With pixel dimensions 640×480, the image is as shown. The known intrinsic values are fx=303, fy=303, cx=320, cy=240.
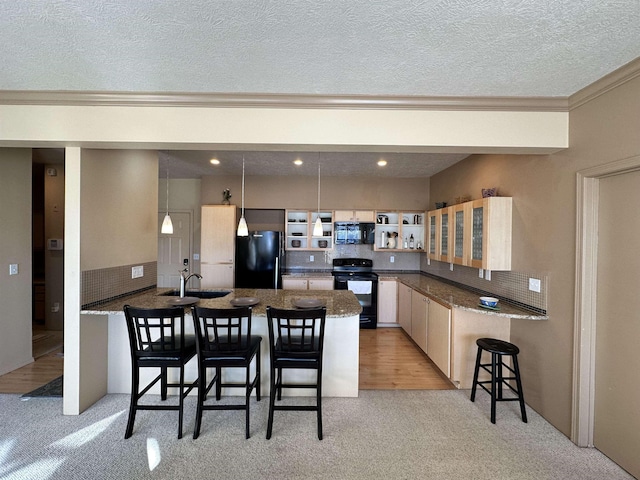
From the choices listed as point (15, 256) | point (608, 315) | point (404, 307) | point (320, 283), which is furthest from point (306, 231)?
point (608, 315)

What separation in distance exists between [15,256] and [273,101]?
3507mm

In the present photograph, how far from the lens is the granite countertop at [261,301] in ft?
8.57

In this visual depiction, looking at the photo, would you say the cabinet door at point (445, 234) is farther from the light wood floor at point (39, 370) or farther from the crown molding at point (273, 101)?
the light wood floor at point (39, 370)

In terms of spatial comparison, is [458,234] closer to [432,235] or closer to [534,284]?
[432,235]

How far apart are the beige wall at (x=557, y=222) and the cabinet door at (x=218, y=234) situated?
403cm

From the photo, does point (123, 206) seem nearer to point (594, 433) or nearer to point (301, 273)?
point (301, 273)

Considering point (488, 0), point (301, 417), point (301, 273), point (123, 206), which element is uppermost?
point (488, 0)

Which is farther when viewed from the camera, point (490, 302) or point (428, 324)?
point (428, 324)

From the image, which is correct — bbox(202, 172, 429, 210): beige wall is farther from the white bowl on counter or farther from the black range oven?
the white bowl on counter

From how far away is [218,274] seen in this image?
517 cm

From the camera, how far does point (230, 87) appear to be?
2.21 meters

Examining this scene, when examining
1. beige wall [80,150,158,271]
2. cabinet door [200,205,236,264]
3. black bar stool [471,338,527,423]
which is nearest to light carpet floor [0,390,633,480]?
black bar stool [471,338,527,423]

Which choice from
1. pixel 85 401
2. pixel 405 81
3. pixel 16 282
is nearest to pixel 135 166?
pixel 16 282

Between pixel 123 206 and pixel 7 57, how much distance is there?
1444 mm
